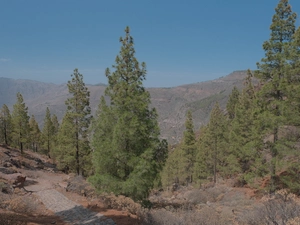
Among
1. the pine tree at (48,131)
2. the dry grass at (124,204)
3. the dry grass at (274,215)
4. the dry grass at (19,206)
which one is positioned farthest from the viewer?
the pine tree at (48,131)

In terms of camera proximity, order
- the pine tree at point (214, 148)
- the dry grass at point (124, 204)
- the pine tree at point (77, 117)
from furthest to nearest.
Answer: the pine tree at point (214, 148)
the pine tree at point (77, 117)
the dry grass at point (124, 204)

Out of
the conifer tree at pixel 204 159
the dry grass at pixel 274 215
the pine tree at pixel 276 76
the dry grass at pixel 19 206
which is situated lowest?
the conifer tree at pixel 204 159

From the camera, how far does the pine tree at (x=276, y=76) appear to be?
15.1 meters

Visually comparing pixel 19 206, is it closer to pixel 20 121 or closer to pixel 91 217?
pixel 91 217

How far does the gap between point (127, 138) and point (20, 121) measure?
3155 cm

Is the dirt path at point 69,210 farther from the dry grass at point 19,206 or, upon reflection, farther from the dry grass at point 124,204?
the dry grass at point 19,206

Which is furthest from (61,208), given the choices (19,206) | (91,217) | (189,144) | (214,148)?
(214,148)

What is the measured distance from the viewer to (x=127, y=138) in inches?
501

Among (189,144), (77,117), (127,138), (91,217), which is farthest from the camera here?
(189,144)

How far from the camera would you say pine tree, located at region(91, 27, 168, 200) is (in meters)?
12.4

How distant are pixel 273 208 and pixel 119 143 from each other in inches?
301

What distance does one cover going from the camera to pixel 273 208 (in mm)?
8281

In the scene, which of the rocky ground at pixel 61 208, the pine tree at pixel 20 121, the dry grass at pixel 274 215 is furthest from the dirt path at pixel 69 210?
the pine tree at pixel 20 121

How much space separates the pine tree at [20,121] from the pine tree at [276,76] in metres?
34.7
